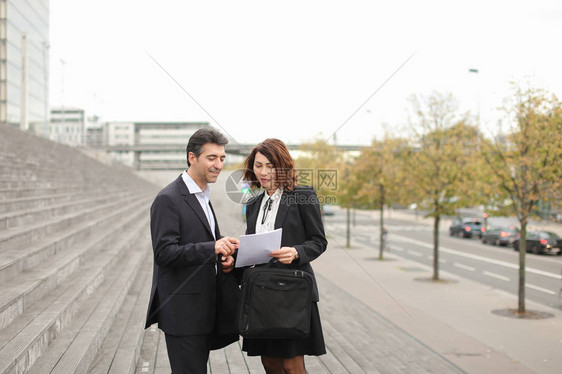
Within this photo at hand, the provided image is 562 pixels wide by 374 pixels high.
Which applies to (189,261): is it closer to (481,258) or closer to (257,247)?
(257,247)

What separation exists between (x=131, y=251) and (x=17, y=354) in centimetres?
709

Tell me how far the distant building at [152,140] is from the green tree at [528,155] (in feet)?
233

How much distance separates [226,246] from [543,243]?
25.7 meters

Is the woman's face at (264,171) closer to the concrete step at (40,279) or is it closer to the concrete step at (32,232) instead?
the concrete step at (40,279)

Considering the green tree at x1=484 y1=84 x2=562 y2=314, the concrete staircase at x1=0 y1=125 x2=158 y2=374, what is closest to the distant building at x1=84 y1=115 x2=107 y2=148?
the concrete staircase at x1=0 y1=125 x2=158 y2=374

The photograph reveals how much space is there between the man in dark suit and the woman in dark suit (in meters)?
0.33

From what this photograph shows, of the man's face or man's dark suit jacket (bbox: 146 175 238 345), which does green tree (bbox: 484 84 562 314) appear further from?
man's dark suit jacket (bbox: 146 175 238 345)

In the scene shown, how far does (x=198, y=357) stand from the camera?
3.03 meters

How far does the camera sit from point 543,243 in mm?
25000

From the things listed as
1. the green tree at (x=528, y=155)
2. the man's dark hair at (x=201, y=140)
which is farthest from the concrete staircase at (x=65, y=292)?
the green tree at (x=528, y=155)

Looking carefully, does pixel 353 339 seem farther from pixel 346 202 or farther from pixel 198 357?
pixel 346 202

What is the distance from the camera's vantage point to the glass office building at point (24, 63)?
108 ft

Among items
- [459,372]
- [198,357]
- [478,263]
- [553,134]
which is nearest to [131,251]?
[459,372]

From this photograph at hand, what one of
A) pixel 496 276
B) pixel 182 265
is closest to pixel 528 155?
pixel 496 276
